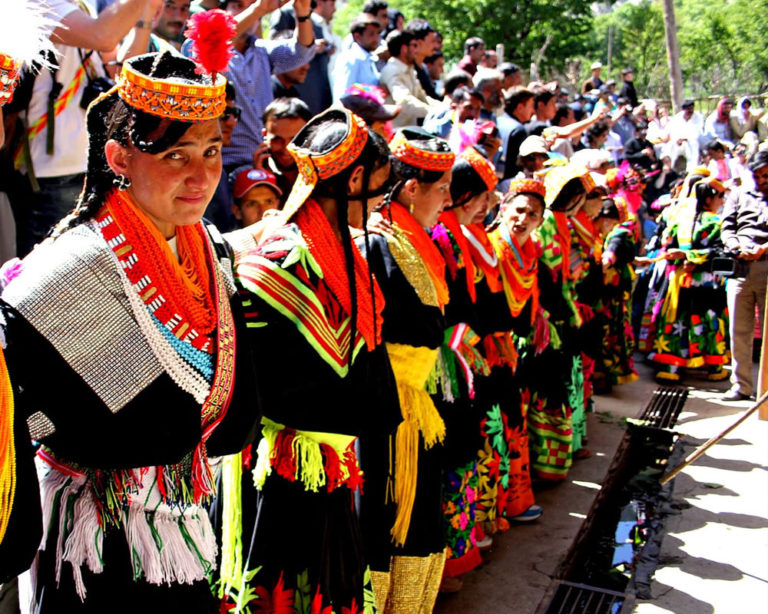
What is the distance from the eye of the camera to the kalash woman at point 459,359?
419cm

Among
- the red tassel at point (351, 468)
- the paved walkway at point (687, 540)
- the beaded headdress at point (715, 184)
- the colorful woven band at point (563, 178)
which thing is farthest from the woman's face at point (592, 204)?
the red tassel at point (351, 468)

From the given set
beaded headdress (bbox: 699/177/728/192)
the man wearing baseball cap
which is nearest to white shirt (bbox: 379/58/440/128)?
the man wearing baseball cap

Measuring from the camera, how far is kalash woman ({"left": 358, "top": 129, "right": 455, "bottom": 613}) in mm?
3443

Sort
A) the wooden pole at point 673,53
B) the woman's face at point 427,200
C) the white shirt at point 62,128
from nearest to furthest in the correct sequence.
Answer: the woman's face at point 427,200
the white shirt at point 62,128
the wooden pole at point 673,53

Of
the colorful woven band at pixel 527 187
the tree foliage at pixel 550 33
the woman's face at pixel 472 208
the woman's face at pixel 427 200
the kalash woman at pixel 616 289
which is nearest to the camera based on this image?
the woman's face at pixel 427 200

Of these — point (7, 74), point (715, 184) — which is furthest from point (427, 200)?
point (715, 184)

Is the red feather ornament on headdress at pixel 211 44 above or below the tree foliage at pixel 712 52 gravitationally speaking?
below

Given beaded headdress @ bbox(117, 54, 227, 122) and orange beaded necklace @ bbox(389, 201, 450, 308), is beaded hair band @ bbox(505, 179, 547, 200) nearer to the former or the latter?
orange beaded necklace @ bbox(389, 201, 450, 308)

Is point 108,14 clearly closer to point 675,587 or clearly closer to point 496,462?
point 496,462

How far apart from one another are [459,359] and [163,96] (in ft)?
8.24

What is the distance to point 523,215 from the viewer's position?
16.6 feet

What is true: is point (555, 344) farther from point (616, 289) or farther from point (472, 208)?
point (616, 289)

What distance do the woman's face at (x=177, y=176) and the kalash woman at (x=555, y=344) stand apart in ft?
12.9

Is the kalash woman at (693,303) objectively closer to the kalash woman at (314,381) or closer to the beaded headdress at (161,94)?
the kalash woman at (314,381)
